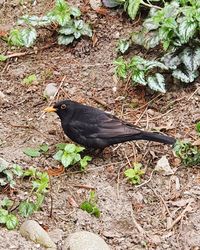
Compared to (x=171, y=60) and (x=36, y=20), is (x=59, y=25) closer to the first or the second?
(x=36, y=20)

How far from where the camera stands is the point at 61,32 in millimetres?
7277

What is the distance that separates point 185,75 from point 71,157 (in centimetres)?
146

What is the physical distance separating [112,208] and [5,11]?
129 inches

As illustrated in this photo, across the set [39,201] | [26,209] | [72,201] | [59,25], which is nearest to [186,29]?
[59,25]

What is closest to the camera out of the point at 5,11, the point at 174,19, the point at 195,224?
the point at 195,224

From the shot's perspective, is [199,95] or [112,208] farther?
[199,95]

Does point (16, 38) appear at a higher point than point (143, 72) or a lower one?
lower

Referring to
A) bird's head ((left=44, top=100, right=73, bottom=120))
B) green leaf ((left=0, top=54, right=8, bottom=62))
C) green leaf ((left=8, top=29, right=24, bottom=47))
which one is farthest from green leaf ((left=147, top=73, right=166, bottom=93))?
green leaf ((left=0, top=54, right=8, bottom=62))

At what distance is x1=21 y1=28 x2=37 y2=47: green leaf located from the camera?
720 centimetres

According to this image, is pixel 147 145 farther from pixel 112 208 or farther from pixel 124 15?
pixel 124 15

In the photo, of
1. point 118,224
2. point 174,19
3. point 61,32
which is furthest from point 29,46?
point 118,224

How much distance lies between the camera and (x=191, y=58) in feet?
21.4

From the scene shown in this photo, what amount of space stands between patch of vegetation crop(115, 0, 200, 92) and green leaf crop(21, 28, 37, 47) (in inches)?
42.7

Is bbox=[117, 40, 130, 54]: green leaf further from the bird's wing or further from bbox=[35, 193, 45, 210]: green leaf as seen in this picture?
bbox=[35, 193, 45, 210]: green leaf
